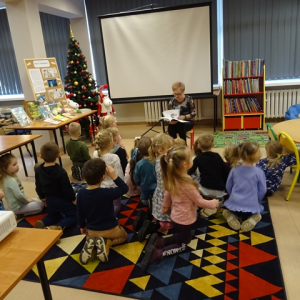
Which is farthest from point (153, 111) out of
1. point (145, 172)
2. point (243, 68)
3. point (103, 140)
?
point (145, 172)

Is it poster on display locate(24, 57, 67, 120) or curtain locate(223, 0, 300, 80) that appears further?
curtain locate(223, 0, 300, 80)

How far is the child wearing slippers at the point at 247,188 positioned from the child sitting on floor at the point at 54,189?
1.40m

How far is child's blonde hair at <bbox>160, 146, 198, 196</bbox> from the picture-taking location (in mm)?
2006

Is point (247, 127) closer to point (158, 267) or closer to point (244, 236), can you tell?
point (244, 236)

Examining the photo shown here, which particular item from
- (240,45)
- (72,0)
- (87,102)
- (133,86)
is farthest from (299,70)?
(72,0)

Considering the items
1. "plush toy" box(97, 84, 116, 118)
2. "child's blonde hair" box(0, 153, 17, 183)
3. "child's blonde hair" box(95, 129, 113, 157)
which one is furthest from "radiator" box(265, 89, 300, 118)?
"child's blonde hair" box(0, 153, 17, 183)

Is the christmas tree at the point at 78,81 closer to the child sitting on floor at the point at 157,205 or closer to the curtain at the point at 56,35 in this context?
the curtain at the point at 56,35

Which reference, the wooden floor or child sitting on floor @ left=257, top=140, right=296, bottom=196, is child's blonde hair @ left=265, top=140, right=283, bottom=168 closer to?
child sitting on floor @ left=257, top=140, right=296, bottom=196

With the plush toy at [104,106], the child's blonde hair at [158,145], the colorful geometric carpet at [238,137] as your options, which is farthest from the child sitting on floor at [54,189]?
the plush toy at [104,106]

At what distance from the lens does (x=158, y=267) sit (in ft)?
6.77

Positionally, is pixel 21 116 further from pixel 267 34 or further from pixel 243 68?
pixel 267 34

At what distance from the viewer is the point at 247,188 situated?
95.3 inches

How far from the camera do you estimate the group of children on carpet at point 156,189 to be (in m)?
2.09

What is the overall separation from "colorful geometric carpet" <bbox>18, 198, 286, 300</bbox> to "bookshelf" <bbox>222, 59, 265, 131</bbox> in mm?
3236
